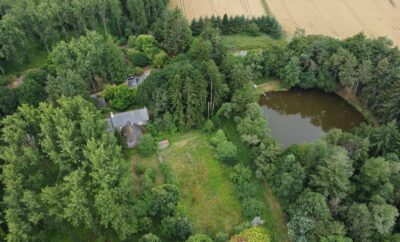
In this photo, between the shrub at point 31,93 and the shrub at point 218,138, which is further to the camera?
the shrub at point 31,93

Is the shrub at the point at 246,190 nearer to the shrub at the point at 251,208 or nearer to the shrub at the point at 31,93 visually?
the shrub at the point at 251,208

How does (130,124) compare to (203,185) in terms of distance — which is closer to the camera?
(203,185)

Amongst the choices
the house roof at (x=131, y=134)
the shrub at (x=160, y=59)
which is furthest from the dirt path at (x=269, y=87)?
the house roof at (x=131, y=134)

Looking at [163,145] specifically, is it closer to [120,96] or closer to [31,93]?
[120,96]

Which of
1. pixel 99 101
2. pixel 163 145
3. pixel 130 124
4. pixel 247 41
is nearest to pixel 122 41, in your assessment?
pixel 99 101

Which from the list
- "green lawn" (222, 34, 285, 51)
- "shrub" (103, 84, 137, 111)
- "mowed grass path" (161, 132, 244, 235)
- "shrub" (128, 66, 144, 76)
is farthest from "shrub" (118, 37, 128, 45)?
"mowed grass path" (161, 132, 244, 235)
